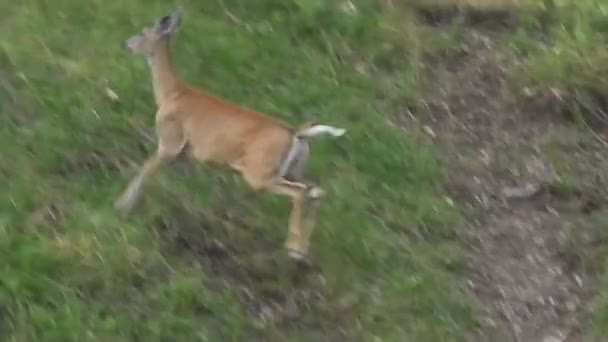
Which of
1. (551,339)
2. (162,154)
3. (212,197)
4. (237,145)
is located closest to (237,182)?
(212,197)

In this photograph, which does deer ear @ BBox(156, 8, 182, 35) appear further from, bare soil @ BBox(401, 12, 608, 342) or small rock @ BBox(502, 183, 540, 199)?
small rock @ BBox(502, 183, 540, 199)

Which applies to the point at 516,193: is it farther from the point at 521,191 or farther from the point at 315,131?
the point at 315,131

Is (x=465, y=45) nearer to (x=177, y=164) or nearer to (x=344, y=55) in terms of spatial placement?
(x=344, y=55)

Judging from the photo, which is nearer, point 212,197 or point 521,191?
point 212,197

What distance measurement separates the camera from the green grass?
5.29 m

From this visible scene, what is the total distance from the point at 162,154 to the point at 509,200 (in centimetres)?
174

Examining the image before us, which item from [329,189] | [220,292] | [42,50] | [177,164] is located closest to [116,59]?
[42,50]

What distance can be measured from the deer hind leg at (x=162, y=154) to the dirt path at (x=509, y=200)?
1.39 meters

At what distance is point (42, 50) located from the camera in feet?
22.6

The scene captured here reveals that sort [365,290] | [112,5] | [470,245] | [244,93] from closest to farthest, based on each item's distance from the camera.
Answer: [365,290] → [470,245] → [244,93] → [112,5]

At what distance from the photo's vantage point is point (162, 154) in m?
5.75

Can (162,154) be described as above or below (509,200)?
above

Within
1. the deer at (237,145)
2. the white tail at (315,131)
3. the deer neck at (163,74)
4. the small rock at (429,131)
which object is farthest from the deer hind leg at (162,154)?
the small rock at (429,131)

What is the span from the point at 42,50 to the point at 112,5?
0.62m
